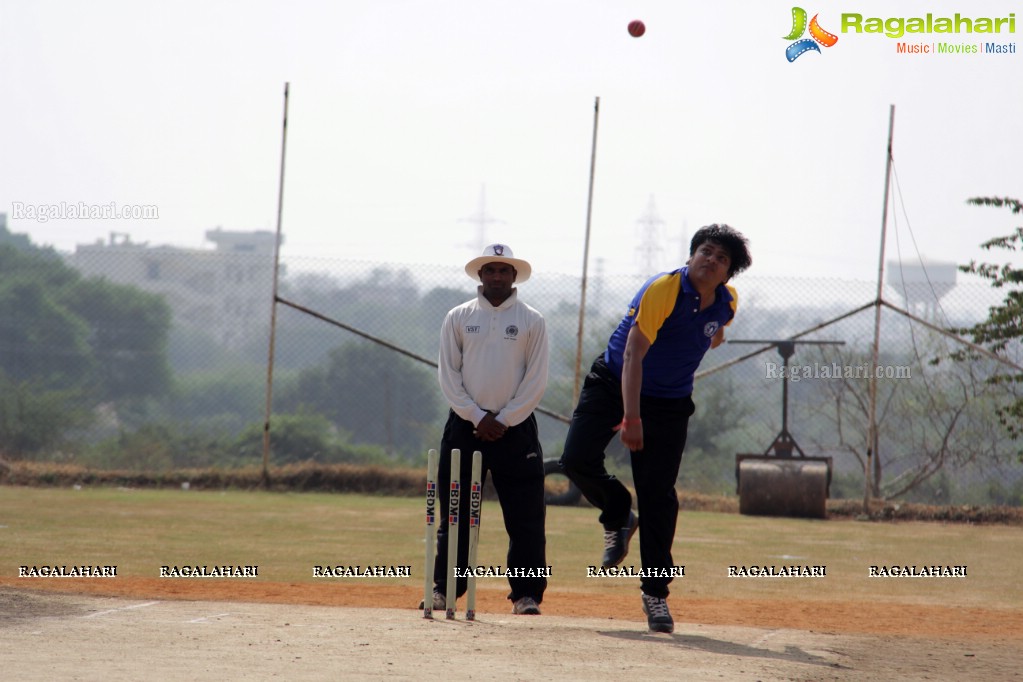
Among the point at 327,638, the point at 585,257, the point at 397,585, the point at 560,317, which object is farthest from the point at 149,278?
the point at 327,638

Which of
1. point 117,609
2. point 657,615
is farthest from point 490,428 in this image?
point 117,609

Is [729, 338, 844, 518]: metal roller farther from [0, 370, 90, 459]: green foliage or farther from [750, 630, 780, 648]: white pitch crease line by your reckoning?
[0, 370, 90, 459]: green foliage

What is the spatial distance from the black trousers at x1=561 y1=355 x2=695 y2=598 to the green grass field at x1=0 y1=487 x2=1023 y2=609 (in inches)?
83.2

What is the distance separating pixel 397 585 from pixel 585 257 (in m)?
6.31

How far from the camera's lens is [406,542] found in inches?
416

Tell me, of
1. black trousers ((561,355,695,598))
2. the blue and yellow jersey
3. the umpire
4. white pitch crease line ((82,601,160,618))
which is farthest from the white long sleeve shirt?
white pitch crease line ((82,601,160,618))

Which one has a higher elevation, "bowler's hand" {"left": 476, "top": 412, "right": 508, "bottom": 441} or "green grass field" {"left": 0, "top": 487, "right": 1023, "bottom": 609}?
"bowler's hand" {"left": 476, "top": 412, "right": 508, "bottom": 441}

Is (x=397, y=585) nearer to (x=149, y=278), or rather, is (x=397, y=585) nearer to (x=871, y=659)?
(x=871, y=659)

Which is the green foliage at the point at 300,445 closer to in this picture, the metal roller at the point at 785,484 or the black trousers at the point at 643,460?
the metal roller at the point at 785,484

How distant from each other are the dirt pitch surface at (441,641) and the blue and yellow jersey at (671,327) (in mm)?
1281

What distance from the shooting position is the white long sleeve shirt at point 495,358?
6.69 metres

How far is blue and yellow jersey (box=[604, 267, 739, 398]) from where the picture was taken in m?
6.20

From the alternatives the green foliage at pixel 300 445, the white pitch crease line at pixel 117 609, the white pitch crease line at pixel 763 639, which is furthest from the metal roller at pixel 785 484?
the white pitch crease line at pixel 117 609

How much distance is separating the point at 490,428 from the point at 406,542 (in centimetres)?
423
